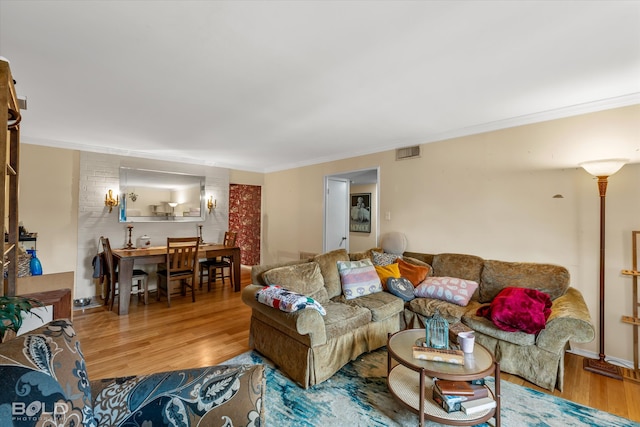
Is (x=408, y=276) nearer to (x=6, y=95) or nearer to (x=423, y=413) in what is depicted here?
(x=423, y=413)

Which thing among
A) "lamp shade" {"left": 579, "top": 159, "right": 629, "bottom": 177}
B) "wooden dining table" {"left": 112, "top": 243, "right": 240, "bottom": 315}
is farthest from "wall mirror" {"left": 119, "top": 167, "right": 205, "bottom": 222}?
"lamp shade" {"left": 579, "top": 159, "right": 629, "bottom": 177}

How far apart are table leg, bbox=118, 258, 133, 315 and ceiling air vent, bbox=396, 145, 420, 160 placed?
387 centimetres

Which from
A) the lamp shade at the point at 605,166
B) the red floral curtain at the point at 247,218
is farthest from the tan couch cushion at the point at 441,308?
the red floral curtain at the point at 247,218

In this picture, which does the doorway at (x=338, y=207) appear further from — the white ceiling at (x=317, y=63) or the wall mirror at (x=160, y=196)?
the wall mirror at (x=160, y=196)

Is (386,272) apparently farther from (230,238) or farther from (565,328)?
(230,238)

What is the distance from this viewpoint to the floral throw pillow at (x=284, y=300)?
2.15 metres

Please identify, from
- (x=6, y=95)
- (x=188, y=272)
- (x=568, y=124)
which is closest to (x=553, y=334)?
(x=568, y=124)

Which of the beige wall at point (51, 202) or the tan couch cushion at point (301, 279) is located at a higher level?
the beige wall at point (51, 202)

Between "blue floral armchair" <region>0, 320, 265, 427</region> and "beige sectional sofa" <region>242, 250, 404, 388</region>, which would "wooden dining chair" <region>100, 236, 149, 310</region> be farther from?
"blue floral armchair" <region>0, 320, 265, 427</region>

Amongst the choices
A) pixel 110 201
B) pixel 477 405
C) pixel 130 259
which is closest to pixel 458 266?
pixel 477 405

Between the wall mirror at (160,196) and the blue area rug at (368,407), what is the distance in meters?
3.70

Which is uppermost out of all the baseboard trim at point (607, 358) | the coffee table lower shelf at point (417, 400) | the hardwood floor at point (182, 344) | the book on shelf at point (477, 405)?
the book on shelf at point (477, 405)

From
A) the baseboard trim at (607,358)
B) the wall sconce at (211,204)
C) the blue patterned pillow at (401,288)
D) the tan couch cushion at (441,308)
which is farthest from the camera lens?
the wall sconce at (211,204)

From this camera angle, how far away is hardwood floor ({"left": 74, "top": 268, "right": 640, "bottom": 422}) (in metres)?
2.15
